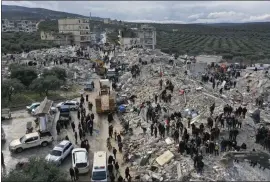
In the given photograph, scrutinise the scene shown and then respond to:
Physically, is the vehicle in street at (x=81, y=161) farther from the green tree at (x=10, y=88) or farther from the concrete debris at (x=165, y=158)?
the green tree at (x=10, y=88)

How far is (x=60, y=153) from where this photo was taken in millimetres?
24812

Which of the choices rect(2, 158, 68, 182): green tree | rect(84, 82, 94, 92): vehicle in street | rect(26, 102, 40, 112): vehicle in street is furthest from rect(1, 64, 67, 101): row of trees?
rect(2, 158, 68, 182): green tree

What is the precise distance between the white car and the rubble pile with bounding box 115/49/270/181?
431 centimetres

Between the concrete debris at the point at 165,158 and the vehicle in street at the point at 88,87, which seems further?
the vehicle in street at the point at 88,87

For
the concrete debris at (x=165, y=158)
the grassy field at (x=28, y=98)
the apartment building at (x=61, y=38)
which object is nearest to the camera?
the concrete debris at (x=165, y=158)

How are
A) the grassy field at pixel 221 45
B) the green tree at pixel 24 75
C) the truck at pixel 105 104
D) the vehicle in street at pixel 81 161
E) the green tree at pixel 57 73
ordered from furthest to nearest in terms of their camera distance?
1. the grassy field at pixel 221 45
2. the green tree at pixel 57 73
3. the green tree at pixel 24 75
4. the truck at pixel 105 104
5. the vehicle in street at pixel 81 161

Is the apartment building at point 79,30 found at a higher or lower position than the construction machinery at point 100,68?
higher

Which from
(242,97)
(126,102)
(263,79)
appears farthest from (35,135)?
(263,79)

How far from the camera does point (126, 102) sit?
38344mm

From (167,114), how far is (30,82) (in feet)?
78.9

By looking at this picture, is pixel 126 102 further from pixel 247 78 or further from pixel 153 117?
pixel 247 78

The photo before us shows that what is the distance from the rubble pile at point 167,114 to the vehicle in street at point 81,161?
9.87 ft

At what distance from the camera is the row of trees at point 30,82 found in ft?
137

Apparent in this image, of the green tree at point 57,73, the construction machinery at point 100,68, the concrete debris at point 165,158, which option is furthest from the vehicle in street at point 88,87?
the concrete debris at point 165,158
